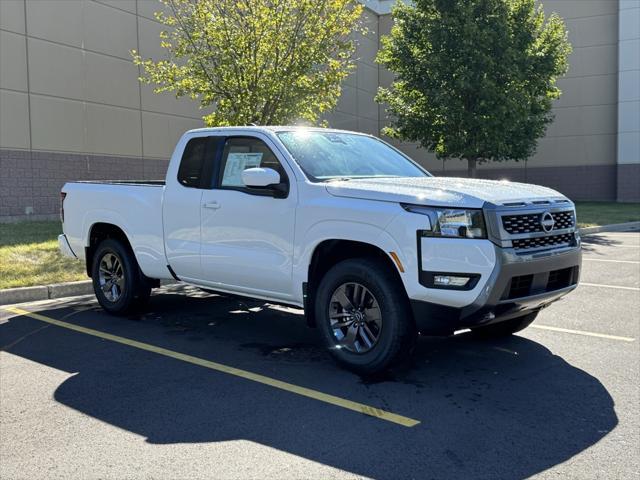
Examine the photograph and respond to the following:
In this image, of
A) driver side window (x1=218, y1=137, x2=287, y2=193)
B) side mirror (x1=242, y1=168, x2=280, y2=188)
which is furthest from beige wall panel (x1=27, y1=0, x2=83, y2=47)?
side mirror (x1=242, y1=168, x2=280, y2=188)

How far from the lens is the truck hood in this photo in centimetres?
460

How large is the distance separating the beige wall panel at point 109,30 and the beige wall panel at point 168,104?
3.97ft

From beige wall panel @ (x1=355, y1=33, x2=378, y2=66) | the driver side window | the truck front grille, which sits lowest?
the truck front grille

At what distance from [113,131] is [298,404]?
15921mm

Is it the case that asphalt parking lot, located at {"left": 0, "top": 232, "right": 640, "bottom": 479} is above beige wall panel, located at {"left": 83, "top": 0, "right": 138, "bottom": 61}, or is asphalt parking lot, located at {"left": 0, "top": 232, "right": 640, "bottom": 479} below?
below

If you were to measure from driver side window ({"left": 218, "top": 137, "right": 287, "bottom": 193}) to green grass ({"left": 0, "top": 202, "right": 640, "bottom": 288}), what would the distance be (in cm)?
418

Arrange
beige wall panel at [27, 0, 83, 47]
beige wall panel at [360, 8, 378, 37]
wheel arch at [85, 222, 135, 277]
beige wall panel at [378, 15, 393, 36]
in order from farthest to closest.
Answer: beige wall panel at [378, 15, 393, 36]
beige wall panel at [360, 8, 378, 37]
beige wall panel at [27, 0, 83, 47]
wheel arch at [85, 222, 135, 277]

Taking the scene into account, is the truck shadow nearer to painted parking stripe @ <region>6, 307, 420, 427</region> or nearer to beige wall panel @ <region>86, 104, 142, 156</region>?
painted parking stripe @ <region>6, 307, 420, 427</region>

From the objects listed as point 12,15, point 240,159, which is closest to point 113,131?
point 12,15

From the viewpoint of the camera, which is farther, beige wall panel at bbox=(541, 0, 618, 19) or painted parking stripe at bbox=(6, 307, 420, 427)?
beige wall panel at bbox=(541, 0, 618, 19)

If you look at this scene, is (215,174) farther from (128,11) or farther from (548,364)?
(128,11)

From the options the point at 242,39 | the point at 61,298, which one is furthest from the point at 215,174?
the point at 242,39

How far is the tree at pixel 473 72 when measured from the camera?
1956 cm

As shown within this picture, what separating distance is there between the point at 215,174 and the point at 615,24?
29.2 meters
